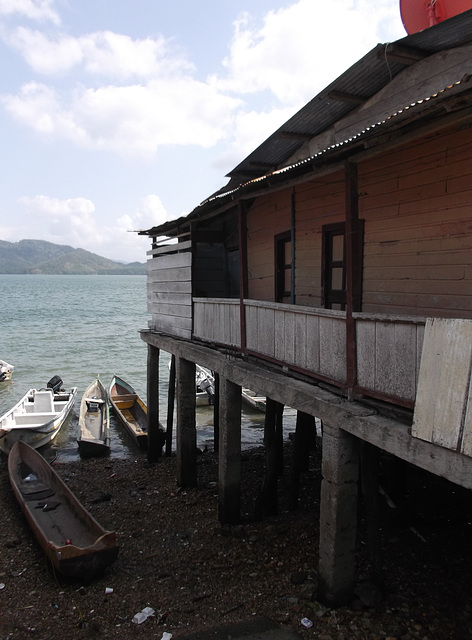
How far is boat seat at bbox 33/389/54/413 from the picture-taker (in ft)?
54.5

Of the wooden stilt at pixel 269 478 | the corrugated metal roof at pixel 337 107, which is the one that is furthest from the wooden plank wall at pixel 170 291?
the wooden stilt at pixel 269 478

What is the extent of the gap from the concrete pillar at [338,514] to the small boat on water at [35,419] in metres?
10.1

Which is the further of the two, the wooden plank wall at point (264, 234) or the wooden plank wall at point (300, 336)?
the wooden plank wall at point (264, 234)

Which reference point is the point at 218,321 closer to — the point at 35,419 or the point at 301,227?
the point at 301,227

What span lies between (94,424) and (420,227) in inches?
486

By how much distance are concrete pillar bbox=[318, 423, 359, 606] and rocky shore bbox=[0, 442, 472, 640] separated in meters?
0.27

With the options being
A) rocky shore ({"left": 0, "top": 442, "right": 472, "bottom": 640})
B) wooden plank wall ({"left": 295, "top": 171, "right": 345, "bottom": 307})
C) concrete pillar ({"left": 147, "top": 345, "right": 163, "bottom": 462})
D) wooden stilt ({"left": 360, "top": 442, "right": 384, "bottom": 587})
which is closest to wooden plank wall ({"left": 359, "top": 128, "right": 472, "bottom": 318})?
wooden plank wall ({"left": 295, "top": 171, "right": 345, "bottom": 307})

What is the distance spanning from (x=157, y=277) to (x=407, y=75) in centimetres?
697

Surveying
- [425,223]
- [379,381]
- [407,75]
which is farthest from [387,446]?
[407,75]

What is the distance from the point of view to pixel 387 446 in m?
4.48

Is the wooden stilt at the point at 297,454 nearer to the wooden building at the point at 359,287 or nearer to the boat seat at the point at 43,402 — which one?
the wooden building at the point at 359,287

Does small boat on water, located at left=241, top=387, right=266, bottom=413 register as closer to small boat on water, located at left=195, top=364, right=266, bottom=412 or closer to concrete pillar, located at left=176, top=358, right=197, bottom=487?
small boat on water, located at left=195, top=364, right=266, bottom=412

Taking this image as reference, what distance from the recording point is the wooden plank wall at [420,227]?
5.56 meters

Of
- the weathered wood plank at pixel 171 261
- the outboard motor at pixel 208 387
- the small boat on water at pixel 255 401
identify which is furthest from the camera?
the outboard motor at pixel 208 387
